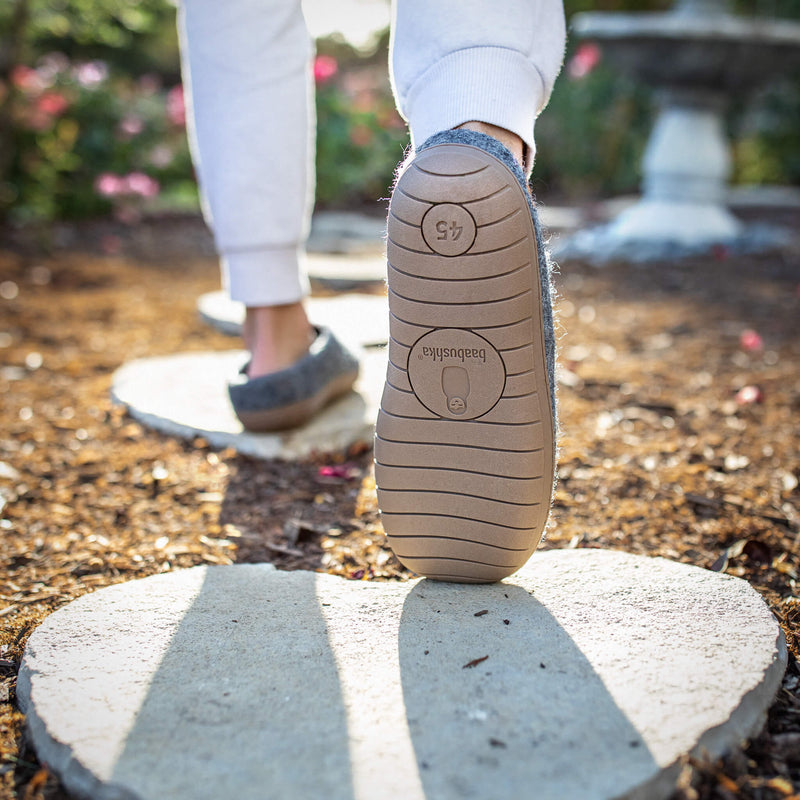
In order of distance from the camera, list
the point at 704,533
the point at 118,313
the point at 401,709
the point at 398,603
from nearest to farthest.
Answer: the point at 401,709, the point at 398,603, the point at 704,533, the point at 118,313

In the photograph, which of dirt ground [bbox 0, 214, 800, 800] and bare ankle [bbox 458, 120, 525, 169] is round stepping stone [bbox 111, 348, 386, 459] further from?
bare ankle [bbox 458, 120, 525, 169]

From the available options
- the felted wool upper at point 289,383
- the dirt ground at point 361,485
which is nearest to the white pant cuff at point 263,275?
the felted wool upper at point 289,383

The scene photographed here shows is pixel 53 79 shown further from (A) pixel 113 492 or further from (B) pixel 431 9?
(B) pixel 431 9

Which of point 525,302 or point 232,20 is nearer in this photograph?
point 525,302

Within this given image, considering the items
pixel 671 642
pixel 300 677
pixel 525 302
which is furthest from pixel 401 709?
pixel 525 302

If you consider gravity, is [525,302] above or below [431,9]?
below

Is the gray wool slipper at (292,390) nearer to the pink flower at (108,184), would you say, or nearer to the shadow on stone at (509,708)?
the shadow on stone at (509,708)

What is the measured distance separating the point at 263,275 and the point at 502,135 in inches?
24.9

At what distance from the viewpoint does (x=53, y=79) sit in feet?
18.3

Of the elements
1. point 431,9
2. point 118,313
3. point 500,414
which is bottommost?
point 118,313

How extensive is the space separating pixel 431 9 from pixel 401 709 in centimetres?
78

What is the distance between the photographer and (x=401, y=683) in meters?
0.89

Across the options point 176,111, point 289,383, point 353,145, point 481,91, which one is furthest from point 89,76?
point 481,91

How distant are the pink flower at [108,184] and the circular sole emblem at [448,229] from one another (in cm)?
469
